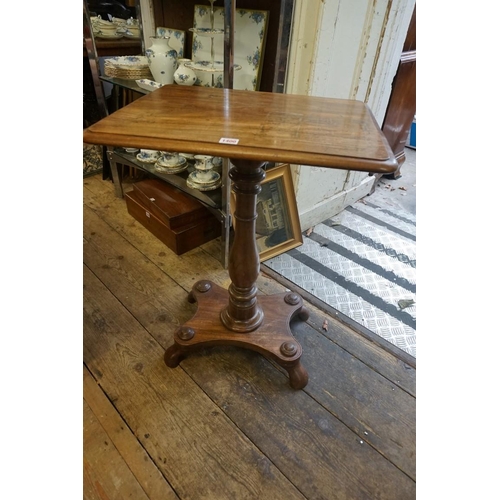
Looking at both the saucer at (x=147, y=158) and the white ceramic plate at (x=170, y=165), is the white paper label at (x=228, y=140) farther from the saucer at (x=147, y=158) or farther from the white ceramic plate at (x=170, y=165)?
the saucer at (x=147, y=158)

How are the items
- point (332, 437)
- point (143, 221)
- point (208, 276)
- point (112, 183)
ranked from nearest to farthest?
point (332, 437) < point (208, 276) < point (143, 221) < point (112, 183)

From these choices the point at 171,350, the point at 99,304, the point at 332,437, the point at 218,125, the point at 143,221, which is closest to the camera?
the point at 218,125

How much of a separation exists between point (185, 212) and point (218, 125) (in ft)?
3.27

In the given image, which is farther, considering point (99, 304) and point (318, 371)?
point (99, 304)

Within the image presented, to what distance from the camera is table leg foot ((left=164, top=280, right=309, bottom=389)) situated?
1237 millimetres

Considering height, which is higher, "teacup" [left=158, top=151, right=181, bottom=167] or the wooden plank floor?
"teacup" [left=158, top=151, right=181, bottom=167]

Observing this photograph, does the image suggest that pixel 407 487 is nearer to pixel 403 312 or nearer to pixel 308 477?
pixel 308 477

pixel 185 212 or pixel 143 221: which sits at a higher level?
pixel 185 212

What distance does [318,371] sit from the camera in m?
1.33

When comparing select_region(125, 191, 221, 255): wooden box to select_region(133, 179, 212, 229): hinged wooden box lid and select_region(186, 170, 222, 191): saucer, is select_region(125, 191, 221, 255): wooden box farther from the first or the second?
select_region(186, 170, 222, 191): saucer

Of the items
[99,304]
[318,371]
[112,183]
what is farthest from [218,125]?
[112,183]

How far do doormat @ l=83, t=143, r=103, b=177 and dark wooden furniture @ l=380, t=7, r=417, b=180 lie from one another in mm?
2091

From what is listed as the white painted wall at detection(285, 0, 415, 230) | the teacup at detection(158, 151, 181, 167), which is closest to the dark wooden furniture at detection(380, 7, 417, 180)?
the white painted wall at detection(285, 0, 415, 230)

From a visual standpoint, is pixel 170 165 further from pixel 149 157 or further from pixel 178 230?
pixel 178 230
